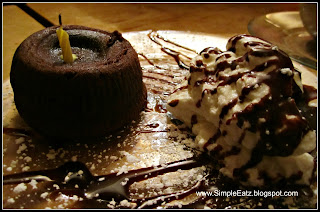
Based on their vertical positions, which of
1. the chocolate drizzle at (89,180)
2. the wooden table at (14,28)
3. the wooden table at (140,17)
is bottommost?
the chocolate drizzle at (89,180)

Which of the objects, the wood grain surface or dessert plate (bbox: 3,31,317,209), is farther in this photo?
the wood grain surface

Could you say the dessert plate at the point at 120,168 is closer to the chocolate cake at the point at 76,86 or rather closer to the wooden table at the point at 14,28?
the chocolate cake at the point at 76,86

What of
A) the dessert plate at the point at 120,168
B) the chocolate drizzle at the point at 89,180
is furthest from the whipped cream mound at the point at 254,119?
the chocolate drizzle at the point at 89,180

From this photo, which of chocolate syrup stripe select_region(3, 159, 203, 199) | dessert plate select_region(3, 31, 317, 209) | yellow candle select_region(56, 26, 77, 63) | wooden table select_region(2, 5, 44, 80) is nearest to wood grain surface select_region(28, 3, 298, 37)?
wooden table select_region(2, 5, 44, 80)

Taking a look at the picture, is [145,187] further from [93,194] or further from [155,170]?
[93,194]

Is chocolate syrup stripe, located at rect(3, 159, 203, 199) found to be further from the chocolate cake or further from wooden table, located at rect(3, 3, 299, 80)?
wooden table, located at rect(3, 3, 299, 80)

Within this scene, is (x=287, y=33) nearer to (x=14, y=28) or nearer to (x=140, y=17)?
(x=140, y=17)
